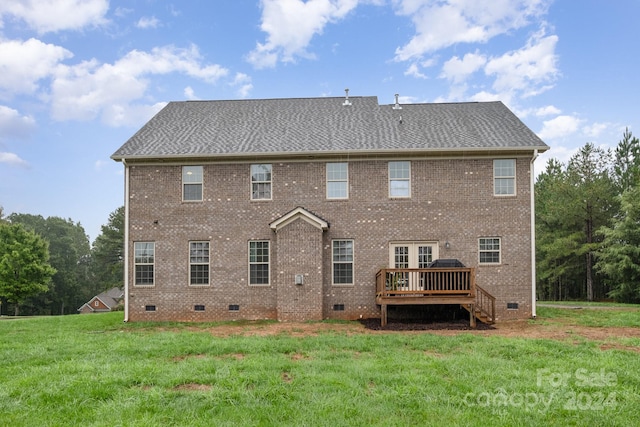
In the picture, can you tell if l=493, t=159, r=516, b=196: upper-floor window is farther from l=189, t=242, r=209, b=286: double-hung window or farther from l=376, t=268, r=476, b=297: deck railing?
l=189, t=242, r=209, b=286: double-hung window

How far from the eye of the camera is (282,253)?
1366 centimetres

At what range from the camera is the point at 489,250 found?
14039 millimetres

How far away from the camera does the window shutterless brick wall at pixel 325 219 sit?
46.0 ft

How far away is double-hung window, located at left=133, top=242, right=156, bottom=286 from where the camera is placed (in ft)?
47.7

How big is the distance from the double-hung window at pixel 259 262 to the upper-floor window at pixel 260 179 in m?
1.74

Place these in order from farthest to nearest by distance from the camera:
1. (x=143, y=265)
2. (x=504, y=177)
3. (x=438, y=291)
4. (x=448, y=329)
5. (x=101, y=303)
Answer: (x=101, y=303)
(x=143, y=265)
(x=504, y=177)
(x=438, y=291)
(x=448, y=329)

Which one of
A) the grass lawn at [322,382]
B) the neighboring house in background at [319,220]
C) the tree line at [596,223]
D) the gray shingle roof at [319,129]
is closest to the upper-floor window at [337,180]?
the neighboring house in background at [319,220]

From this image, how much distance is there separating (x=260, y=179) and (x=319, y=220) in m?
2.76

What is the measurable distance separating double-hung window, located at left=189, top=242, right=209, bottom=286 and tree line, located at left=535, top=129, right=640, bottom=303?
24.9 m

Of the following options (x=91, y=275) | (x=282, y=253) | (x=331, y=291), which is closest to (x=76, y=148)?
(x=282, y=253)

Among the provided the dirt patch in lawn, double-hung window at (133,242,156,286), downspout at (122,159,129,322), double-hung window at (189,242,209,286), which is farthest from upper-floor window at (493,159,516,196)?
downspout at (122,159,129,322)

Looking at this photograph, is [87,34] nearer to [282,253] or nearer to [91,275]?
[282,253]

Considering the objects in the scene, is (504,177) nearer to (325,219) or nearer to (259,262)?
(325,219)

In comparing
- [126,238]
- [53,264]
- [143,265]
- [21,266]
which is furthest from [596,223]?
[53,264]
